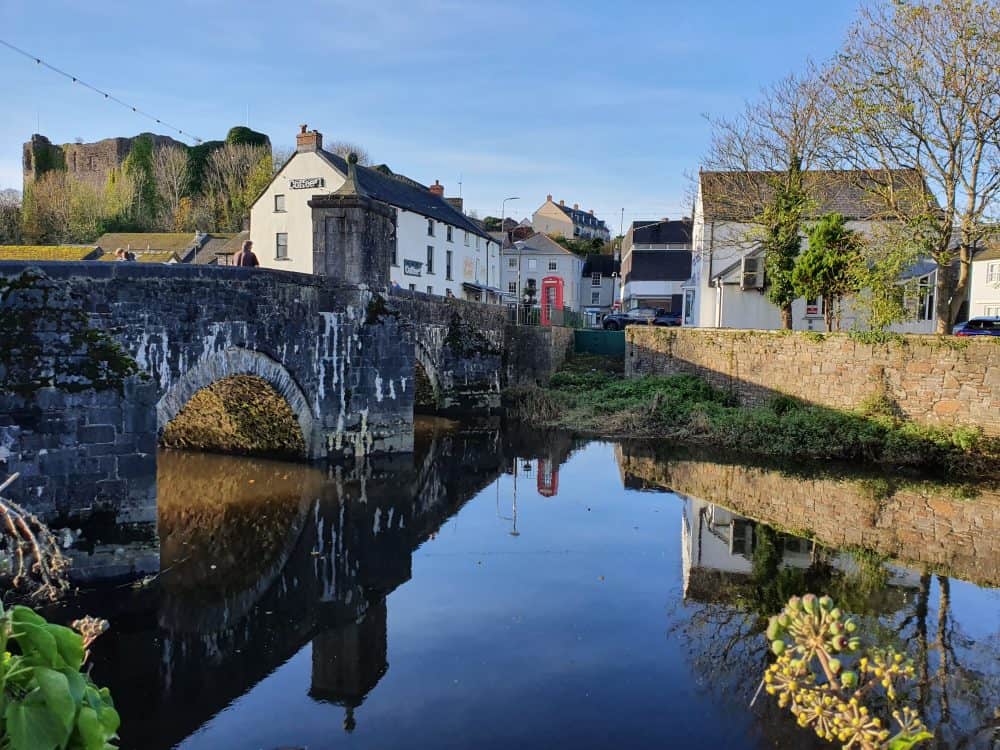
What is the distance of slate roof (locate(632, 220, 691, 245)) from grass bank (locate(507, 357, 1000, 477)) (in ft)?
117

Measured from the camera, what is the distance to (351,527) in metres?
11.4

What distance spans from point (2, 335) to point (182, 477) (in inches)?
244

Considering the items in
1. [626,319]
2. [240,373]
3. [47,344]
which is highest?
[626,319]

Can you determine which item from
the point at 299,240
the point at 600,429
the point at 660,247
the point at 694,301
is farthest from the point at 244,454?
the point at 660,247

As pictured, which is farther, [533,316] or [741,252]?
[741,252]

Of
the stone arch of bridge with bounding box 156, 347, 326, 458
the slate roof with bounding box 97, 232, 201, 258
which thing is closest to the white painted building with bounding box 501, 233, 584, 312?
the slate roof with bounding box 97, 232, 201, 258

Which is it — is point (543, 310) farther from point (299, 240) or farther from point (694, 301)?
point (299, 240)

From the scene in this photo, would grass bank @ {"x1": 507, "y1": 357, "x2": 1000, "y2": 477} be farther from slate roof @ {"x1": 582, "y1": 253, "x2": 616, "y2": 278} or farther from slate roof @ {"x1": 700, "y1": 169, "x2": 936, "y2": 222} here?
slate roof @ {"x1": 582, "y1": 253, "x2": 616, "y2": 278}

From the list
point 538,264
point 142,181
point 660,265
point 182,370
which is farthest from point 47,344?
point 538,264

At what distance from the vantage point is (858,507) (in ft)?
43.0

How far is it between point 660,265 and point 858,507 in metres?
41.9

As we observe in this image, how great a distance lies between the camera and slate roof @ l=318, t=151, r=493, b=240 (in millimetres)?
33719

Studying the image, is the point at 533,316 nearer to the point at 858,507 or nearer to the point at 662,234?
the point at 858,507

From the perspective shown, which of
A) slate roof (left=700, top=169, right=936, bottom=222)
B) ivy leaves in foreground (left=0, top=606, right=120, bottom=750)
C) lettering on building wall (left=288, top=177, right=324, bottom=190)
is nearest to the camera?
ivy leaves in foreground (left=0, top=606, right=120, bottom=750)
